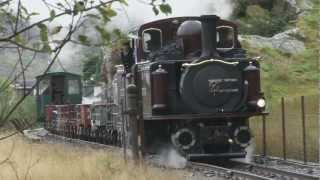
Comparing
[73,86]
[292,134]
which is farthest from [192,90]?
[73,86]

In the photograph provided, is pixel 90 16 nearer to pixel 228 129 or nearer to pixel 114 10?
pixel 114 10

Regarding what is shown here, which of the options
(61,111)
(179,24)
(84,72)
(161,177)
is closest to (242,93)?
(179,24)

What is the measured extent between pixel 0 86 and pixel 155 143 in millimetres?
10174

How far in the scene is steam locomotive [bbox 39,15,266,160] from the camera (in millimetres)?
12578

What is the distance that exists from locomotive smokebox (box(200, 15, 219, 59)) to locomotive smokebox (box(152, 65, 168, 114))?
0.81 m

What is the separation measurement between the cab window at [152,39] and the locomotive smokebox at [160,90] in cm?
128

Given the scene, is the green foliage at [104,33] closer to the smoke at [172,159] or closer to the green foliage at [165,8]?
the green foliage at [165,8]

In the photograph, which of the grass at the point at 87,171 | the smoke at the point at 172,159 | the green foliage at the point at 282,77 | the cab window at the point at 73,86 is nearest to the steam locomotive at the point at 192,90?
the smoke at the point at 172,159

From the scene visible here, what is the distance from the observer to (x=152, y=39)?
1389cm

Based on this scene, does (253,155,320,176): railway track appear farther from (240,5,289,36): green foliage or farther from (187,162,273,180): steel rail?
(240,5,289,36): green foliage

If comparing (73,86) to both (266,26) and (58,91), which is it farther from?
(266,26)

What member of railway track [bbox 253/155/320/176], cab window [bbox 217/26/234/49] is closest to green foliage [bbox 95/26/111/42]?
railway track [bbox 253/155/320/176]

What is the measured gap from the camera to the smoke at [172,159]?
42.7ft

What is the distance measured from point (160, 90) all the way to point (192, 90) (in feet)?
1.93
